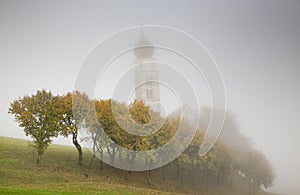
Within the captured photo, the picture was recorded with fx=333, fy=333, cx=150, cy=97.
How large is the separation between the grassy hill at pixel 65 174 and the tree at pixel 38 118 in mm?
1626

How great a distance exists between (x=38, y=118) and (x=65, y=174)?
5.21m

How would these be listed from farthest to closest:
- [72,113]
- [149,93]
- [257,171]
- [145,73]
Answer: [145,73], [149,93], [257,171], [72,113]

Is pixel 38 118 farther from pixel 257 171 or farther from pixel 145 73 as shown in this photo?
pixel 257 171

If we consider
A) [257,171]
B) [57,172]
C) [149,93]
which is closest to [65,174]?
[57,172]

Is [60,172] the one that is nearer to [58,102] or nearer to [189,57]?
[58,102]

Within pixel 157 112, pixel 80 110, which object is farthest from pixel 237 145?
pixel 80 110

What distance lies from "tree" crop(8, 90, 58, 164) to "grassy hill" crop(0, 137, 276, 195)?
5.33ft

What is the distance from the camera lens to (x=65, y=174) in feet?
83.2

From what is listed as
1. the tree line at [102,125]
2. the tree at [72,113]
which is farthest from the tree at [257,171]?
the tree at [72,113]

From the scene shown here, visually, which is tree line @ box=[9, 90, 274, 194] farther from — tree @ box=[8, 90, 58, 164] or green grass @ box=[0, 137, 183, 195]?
green grass @ box=[0, 137, 183, 195]

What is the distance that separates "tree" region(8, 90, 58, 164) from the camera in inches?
1047

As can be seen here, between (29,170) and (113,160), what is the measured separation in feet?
22.6

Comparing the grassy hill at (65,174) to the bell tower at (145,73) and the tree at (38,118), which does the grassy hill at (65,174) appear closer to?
the tree at (38,118)

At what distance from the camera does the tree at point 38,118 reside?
26.6m
